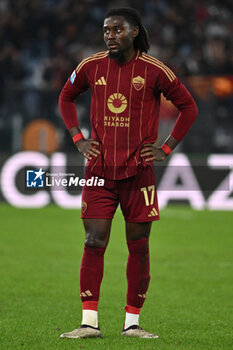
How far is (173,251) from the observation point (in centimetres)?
906

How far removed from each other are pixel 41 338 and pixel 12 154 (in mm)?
8902

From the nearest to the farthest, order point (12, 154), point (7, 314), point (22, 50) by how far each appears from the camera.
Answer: point (7, 314) < point (12, 154) < point (22, 50)

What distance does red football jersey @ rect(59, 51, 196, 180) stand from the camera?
4.29m

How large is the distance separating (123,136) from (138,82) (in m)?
0.31

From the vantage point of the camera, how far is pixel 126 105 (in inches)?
169

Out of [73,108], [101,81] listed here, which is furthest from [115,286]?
[101,81]

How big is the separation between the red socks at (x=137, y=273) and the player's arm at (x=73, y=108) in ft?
1.93

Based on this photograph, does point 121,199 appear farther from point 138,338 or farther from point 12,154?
point 12,154

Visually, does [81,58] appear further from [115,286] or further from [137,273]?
[137,273]

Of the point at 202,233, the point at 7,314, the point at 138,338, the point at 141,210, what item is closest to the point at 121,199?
the point at 141,210

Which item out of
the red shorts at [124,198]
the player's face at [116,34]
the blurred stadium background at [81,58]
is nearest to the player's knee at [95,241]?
the red shorts at [124,198]

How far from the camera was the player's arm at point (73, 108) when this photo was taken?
14.3 ft

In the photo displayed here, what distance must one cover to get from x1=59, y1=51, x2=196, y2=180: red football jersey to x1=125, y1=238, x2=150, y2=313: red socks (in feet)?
1.50

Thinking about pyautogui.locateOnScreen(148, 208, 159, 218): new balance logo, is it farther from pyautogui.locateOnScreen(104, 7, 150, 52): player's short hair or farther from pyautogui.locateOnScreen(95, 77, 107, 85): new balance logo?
pyautogui.locateOnScreen(104, 7, 150, 52): player's short hair
